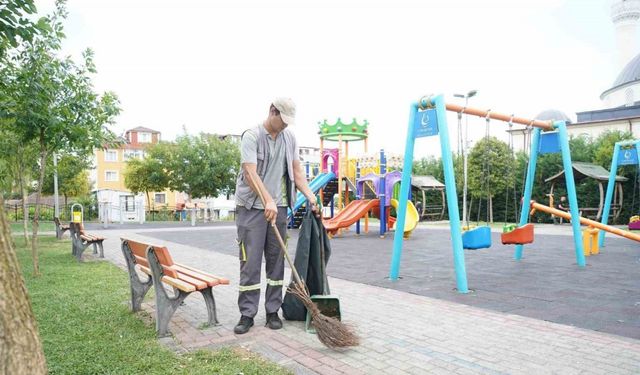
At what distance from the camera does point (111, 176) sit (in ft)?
184

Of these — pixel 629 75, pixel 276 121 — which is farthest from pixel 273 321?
pixel 629 75

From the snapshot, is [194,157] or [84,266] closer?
[84,266]

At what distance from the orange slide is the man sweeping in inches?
377

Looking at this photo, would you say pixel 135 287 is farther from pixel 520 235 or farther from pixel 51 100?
pixel 520 235

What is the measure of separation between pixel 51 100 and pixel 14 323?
6.61m

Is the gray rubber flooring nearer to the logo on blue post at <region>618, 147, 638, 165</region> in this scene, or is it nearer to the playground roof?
the logo on blue post at <region>618, 147, 638, 165</region>

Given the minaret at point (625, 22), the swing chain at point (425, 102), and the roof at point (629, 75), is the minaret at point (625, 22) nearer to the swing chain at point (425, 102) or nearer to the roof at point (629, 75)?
the roof at point (629, 75)

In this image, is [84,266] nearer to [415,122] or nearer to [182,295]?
[182,295]

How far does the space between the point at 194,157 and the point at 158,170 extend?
11.1 ft

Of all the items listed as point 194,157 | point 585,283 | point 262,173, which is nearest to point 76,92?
point 262,173

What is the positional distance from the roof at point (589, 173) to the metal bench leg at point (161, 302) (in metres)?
19.9

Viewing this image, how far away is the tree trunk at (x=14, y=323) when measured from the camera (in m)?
1.87

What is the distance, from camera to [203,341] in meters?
3.77

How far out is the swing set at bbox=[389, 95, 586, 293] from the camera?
5.73m
